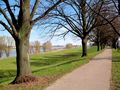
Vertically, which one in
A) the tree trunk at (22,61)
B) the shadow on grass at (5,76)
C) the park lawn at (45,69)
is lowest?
the shadow on grass at (5,76)

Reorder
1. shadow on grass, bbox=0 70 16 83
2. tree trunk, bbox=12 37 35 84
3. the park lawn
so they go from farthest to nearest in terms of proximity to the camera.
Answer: shadow on grass, bbox=0 70 16 83
tree trunk, bbox=12 37 35 84
the park lawn

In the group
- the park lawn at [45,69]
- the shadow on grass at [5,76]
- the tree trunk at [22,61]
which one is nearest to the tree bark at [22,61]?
the tree trunk at [22,61]

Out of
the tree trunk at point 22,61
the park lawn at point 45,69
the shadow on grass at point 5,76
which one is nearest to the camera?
the park lawn at point 45,69

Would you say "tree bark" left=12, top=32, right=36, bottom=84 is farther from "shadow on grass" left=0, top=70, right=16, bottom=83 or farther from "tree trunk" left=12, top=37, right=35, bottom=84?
"shadow on grass" left=0, top=70, right=16, bottom=83

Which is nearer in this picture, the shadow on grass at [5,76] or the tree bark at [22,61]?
the tree bark at [22,61]

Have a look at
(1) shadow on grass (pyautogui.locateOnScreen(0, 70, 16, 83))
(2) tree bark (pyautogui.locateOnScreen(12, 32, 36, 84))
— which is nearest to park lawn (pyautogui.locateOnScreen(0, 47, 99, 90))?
(1) shadow on grass (pyautogui.locateOnScreen(0, 70, 16, 83))

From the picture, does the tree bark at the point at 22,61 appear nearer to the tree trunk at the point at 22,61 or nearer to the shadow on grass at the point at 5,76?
the tree trunk at the point at 22,61

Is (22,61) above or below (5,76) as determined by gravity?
above

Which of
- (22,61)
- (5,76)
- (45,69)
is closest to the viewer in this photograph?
(22,61)

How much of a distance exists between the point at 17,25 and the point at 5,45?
75.9 metres

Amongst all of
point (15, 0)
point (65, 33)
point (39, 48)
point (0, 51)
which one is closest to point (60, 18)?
point (65, 33)

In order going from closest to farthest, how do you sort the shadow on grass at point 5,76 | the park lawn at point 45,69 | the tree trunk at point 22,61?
the park lawn at point 45,69 < the tree trunk at point 22,61 < the shadow on grass at point 5,76

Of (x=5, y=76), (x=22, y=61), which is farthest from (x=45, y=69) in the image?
(x=22, y=61)

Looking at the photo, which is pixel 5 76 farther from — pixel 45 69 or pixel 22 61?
pixel 22 61
